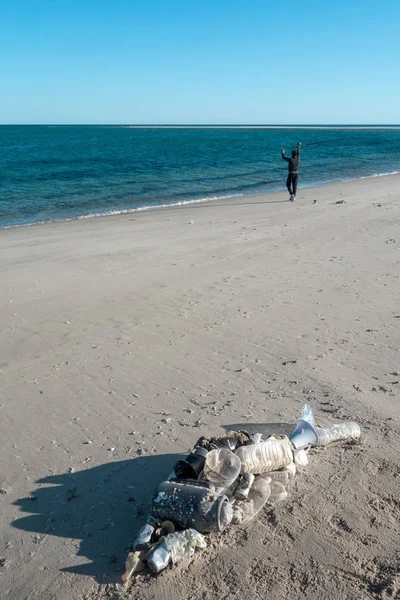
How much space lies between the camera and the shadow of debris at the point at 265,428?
4426 millimetres

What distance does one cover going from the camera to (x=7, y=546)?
3328 millimetres

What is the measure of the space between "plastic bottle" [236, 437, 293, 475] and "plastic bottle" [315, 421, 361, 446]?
14.6 inches

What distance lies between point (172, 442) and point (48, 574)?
143cm

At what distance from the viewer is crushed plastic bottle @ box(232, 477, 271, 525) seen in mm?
3379

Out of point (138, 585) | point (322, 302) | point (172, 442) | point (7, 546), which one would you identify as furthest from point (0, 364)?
point (322, 302)

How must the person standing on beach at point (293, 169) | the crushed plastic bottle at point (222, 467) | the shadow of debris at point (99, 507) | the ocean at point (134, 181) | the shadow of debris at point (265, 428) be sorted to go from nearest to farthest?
1. the shadow of debris at point (99, 507)
2. the crushed plastic bottle at point (222, 467)
3. the shadow of debris at point (265, 428)
4. the person standing on beach at point (293, 169)
5. the ocean at point (134, 181)

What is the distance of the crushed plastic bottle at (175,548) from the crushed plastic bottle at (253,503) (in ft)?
0.90

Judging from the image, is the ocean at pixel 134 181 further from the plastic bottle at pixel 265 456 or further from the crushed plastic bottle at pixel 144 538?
the crushed plastic bottle at pixel 144 538

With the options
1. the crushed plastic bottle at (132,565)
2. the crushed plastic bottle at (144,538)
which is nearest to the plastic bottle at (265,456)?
the crushed plastic bottle at (144,538)

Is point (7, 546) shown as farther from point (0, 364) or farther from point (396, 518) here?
point (0, 364)

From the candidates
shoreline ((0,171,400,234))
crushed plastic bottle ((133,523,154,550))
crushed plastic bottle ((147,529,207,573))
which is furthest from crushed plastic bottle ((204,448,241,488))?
shoreline ((0,171,400,234))

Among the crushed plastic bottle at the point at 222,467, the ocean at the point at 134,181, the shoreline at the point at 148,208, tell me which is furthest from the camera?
the ocean at the point at 134,181

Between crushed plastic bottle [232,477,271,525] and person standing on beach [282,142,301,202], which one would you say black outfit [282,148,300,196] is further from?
crushed plastic bottle [232,477,271,525]

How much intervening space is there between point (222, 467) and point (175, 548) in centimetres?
61
